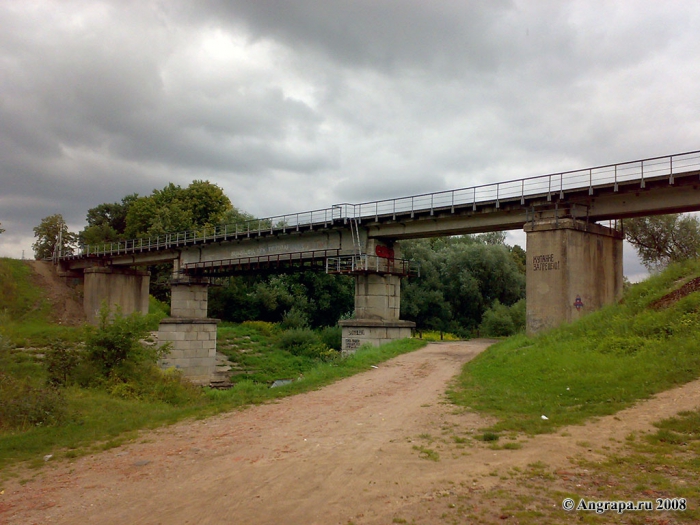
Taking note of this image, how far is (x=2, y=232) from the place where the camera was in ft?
161

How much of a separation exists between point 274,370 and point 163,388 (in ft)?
81.4

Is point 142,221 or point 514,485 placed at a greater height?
point 142,221

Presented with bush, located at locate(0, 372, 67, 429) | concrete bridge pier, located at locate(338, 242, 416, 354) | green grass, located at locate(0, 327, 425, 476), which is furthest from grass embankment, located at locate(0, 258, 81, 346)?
bush, located at locate(0, 372, 67, 429)

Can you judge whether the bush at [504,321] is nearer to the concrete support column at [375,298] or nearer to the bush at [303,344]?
the concrete support column at [375,298]

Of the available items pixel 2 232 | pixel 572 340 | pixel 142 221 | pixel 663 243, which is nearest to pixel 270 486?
pixel 572 340

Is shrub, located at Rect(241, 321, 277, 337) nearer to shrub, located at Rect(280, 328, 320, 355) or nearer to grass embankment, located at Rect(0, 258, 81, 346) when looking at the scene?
shrub, located at Rect(280, 328, 320, 355)

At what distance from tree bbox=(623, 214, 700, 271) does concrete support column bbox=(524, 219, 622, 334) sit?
668 inches

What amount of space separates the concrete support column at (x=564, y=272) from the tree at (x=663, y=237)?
16976mm

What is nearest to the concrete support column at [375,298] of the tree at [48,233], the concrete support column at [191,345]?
the concrete support column at [191,345]

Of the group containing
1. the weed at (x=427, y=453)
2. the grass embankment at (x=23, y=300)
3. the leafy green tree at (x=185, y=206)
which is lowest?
the weed at (x=427, y=453)

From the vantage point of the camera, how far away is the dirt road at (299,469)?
6.55 m

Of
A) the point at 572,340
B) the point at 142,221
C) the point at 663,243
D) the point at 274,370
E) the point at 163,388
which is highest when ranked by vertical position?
the point at 142,221

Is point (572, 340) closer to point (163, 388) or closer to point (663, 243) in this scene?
point (163, 388)

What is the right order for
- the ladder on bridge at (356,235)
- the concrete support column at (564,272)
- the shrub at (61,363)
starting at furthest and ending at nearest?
the ladder on bridge at (356,235) < the concrete support column at (564,272) < the shrub at (61,363)
